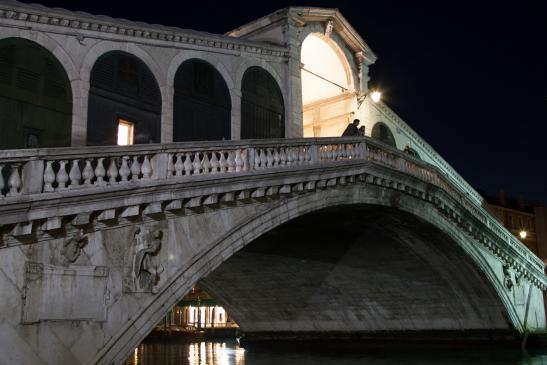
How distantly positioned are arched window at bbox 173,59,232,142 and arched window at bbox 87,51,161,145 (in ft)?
2.25

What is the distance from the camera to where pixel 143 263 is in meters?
10.7

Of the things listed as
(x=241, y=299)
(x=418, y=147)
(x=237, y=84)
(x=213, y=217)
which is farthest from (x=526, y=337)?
(x=213, y=217)

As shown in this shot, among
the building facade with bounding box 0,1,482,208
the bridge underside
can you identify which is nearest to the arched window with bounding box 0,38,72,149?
the building facade with bounding box 0,1,482,208

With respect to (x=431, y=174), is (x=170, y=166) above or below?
below

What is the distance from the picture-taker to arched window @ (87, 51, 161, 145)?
13.5 metres

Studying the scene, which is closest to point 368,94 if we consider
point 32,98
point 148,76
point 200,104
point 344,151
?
point 344,151

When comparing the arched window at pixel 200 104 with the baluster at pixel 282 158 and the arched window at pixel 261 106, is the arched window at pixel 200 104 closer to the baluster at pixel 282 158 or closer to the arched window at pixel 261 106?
the arched window at pixel 261 106

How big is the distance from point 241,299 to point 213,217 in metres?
18.5

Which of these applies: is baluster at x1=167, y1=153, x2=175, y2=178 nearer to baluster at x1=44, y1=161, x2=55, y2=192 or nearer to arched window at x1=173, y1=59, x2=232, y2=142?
baluster at x1=44, y1=161, x2=55, y2=192

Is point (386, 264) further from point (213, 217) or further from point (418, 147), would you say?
point (213, 217)

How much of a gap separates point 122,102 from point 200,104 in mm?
2429

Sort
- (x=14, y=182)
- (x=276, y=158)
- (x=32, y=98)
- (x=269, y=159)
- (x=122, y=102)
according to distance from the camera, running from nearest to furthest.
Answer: (x=14, y=182) < (x=32, y=98) < (x=269, y=159) < (x=276, y=158) < (x=122, y=102)

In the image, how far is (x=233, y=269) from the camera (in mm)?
26125

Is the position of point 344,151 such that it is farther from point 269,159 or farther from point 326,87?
point 326,87
